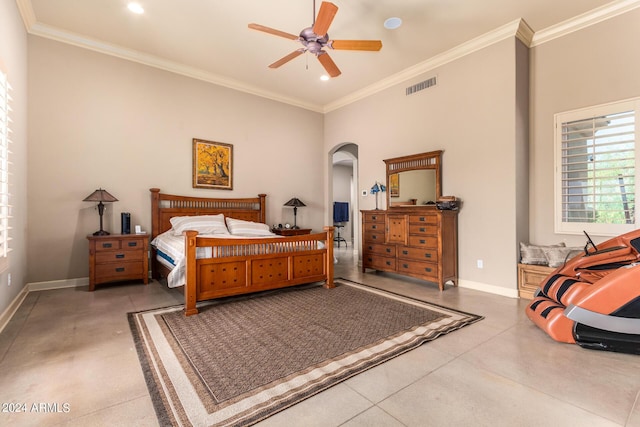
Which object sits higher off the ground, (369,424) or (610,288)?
(610,288)

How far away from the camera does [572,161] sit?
373cm

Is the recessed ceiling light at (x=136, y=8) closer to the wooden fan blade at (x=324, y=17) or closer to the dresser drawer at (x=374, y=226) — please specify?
the wooden fan blade at (x=324, y=17)

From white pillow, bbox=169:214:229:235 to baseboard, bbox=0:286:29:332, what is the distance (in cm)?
180

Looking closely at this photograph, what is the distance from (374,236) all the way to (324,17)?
339 cm

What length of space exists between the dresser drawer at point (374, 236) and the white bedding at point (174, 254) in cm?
124

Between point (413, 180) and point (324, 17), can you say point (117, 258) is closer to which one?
point (324, 17)

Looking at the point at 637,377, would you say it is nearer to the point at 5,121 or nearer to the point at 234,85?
the point at 5,121

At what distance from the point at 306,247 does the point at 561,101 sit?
12.5ft

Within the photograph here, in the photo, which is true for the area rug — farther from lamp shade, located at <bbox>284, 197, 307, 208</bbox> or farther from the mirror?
lamp shade, located at <bbox>284, 197, 307, 208</bbox>

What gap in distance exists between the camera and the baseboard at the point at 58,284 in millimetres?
3926

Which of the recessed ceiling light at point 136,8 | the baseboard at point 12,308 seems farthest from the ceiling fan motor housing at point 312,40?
the baseboard at point 12,308

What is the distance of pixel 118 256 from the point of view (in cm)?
411

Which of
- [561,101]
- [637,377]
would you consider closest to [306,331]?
[637,377]

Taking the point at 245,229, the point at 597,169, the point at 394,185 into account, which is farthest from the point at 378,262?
the point at 597,169
